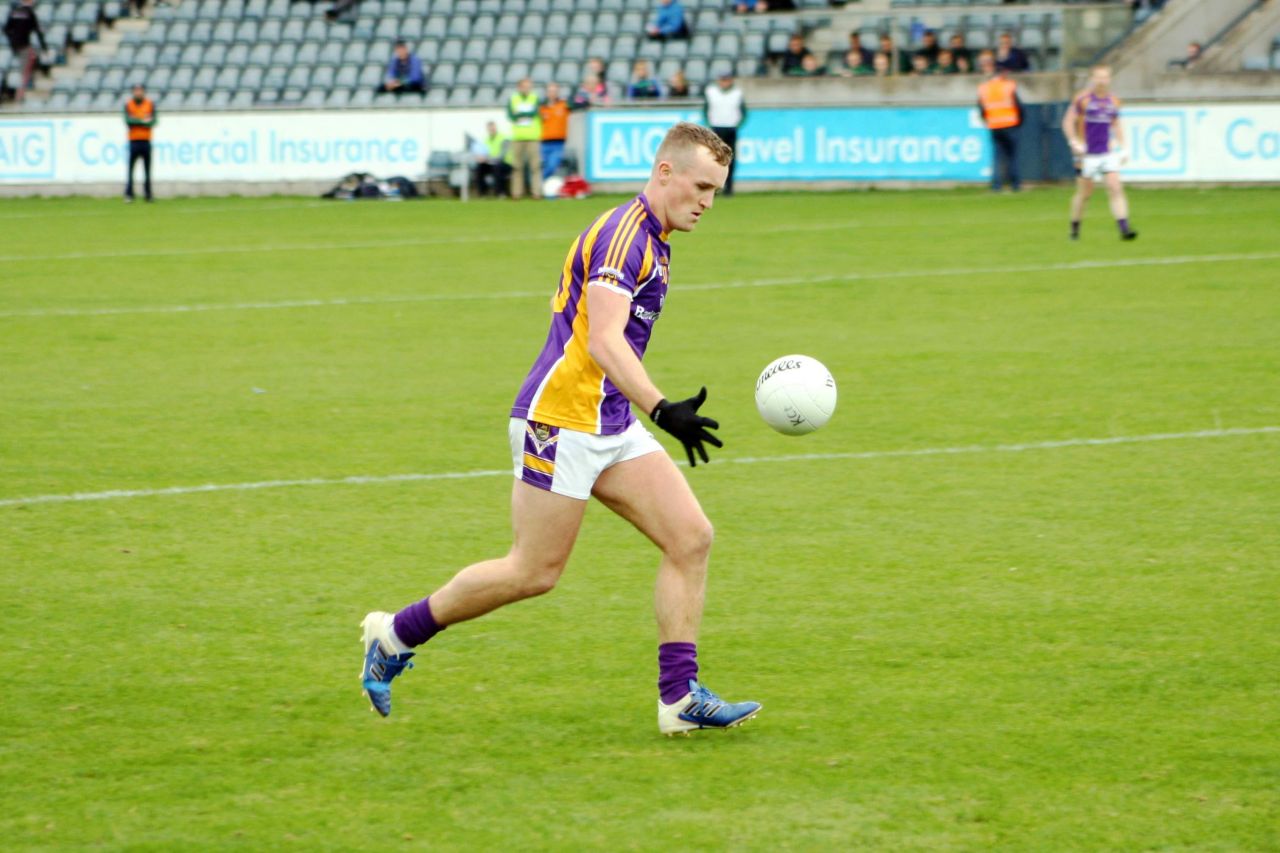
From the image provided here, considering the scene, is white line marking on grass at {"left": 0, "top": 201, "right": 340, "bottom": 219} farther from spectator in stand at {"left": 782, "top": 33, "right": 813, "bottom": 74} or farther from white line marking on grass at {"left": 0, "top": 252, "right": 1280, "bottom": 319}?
white line marking on grass at {"left": 0, "top": 252, "right": 1280, "bottom": 319}

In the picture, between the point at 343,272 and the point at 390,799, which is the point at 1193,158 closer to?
the point at 343,272

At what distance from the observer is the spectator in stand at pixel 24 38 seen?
132 feet

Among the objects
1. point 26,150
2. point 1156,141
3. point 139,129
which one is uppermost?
point 1156,141

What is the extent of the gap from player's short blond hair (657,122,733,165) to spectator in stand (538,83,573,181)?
84.7ft

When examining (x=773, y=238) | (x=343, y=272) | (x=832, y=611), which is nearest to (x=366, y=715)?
(x=832, y=611)

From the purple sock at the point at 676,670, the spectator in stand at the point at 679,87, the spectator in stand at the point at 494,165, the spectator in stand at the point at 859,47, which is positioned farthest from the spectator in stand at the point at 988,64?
the purple sock at the point at 676,670

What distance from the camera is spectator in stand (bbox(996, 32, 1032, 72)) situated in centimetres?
3070

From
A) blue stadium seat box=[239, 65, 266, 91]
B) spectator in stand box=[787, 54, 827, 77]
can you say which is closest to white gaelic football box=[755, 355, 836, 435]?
spectator in stand box=[787, 54, 827, 77]

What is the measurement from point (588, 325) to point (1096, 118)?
18.1m

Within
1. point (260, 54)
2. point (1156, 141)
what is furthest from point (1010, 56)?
point (260, 54)

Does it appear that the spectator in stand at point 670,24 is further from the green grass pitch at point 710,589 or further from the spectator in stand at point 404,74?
the green grass pitch at point 710,589

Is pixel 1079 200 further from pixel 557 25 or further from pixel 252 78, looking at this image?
pixel 252 78

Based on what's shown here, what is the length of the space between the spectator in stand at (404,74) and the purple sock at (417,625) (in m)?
31.5

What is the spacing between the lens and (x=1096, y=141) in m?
22.1
